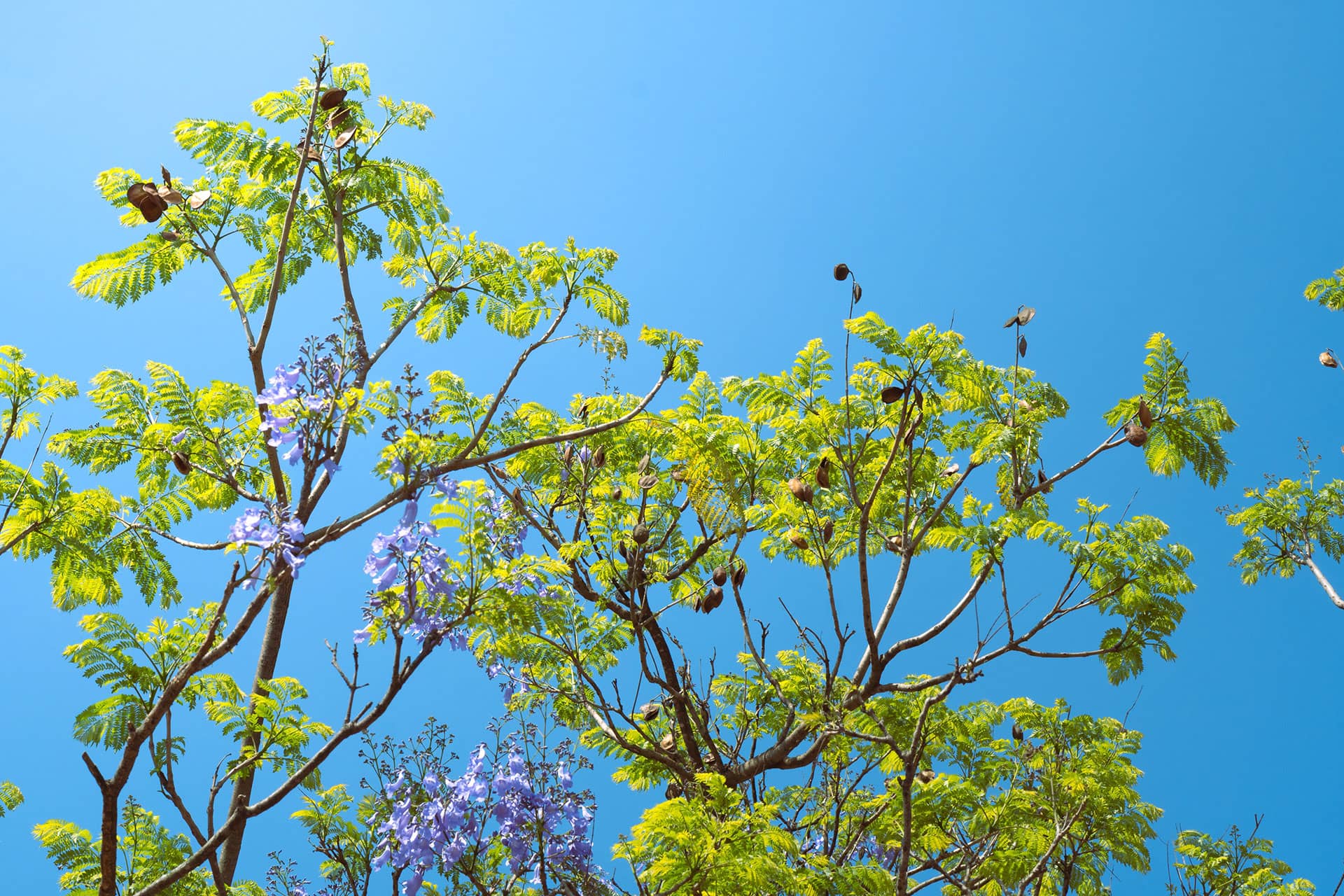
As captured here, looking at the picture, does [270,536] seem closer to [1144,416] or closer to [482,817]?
[482,817]

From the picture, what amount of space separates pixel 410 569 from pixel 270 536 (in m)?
0.53

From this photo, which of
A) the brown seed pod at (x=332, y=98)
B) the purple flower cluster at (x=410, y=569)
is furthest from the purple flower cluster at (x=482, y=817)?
the brown seed pod at (x=332, y=98)

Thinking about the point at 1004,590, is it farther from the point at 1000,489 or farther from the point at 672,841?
the point at 672,841

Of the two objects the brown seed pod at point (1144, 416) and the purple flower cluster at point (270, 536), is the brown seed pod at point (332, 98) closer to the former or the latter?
the purple flower cluster at point (270, 536)

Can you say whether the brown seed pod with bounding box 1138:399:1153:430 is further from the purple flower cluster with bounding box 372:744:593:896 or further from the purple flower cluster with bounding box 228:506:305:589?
the purple flower cluster with bounding box 228:506:305:589

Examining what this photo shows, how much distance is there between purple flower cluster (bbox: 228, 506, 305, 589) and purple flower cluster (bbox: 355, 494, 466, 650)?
0.34m

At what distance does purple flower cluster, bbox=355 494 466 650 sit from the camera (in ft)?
12.6

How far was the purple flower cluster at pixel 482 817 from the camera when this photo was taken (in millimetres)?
4816

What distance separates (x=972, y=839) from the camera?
5.70m

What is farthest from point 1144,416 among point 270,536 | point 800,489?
point 270,536

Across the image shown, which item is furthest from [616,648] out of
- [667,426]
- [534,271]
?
[534,271]

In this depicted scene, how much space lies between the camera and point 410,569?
3818 millimetres

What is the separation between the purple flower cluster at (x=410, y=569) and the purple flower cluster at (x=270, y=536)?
0.34 m

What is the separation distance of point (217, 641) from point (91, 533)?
760 millimetres
